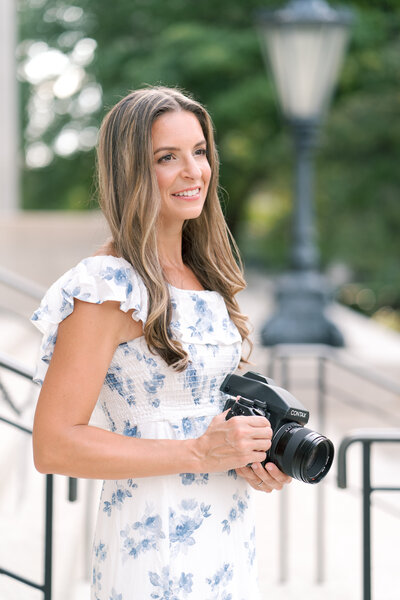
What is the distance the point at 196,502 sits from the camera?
6.22ft

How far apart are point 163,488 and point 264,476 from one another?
0.21m

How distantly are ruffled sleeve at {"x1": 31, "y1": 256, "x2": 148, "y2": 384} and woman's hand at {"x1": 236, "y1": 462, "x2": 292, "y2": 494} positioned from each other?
15.0 inches

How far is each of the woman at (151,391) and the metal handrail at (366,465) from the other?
2.23 feet

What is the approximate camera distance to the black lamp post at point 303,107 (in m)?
8.31

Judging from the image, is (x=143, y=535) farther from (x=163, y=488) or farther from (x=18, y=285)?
(x=18, y=285)

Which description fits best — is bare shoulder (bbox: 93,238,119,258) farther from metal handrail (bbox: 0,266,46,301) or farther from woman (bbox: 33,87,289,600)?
metal handrail (bbox: 0,266,46,301)

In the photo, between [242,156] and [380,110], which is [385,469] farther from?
[242,156]

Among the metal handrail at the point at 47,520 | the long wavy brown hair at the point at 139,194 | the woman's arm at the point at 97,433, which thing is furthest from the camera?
the metal handrail at the point at 47,520

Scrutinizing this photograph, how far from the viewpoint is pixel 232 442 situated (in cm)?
176

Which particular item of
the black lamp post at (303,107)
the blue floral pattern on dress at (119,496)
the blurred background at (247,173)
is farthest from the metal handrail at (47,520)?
the black lamp post at (303,107)

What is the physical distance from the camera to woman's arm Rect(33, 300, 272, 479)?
172cm

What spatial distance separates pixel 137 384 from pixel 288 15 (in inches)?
279

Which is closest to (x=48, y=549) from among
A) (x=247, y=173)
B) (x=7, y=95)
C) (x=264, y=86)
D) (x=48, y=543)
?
(x=48, y=543)

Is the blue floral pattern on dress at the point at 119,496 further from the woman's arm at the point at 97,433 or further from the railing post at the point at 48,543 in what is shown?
the railing post at the point at 48,543
